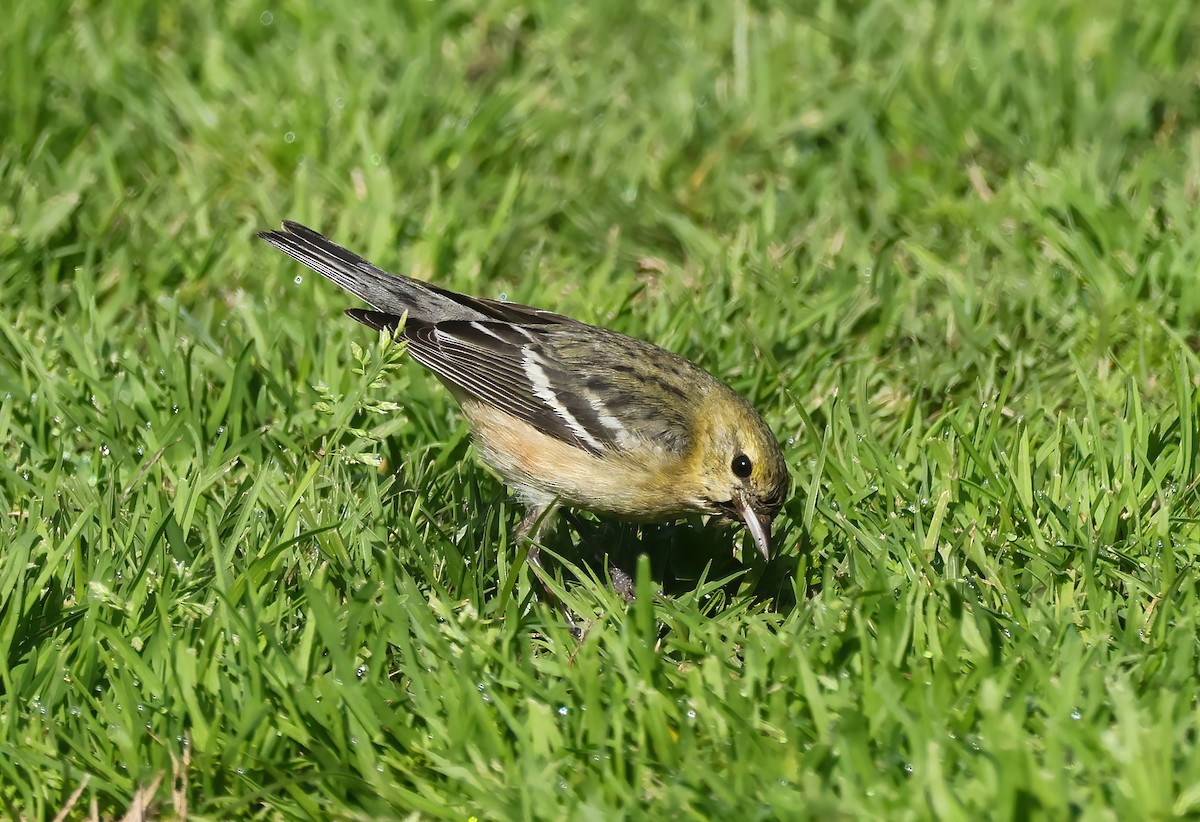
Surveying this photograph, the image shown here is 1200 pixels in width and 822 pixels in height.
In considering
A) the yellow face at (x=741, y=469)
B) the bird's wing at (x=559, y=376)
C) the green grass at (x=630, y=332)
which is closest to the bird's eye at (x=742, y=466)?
the yellow face at (x=741, y=469)

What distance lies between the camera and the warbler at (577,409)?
16.8 feet

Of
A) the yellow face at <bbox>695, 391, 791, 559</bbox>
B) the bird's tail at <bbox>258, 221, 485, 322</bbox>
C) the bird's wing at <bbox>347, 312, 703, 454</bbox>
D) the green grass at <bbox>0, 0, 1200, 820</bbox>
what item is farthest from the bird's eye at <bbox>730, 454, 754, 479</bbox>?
the bird's tail at <bbox>258, 221, 485, 322</bbox>

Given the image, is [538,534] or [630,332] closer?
[538,534]

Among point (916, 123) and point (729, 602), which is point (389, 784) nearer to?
point (729, 602)

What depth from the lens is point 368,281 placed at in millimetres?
5945

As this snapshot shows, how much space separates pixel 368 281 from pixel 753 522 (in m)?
1.91

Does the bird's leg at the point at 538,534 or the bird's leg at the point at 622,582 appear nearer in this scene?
the bird's leg at the point at 538,534

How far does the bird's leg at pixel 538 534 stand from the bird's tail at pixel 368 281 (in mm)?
871

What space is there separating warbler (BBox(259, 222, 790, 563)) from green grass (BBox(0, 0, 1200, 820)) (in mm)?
238

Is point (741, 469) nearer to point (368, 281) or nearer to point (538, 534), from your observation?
point (538, 534)

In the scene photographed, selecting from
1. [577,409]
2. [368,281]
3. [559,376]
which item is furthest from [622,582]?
[368,281]

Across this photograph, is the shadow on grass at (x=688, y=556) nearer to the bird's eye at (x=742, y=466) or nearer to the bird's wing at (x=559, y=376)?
the bird's eye at (x=742, y=466)

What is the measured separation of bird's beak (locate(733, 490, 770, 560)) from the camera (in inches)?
194

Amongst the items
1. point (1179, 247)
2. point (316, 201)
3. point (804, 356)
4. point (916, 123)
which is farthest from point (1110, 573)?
point (316, 201)
